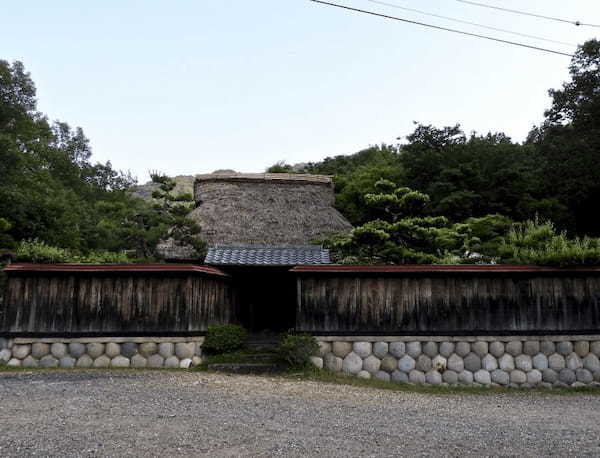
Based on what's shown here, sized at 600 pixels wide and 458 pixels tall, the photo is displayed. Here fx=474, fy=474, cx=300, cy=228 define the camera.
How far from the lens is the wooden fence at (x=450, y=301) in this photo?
449 inches

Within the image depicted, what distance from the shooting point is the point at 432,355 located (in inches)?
444

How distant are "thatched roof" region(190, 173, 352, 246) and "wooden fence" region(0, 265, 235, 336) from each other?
245 inches

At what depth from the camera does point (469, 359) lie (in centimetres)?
1122

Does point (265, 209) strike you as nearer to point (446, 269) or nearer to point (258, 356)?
point (258, 356)

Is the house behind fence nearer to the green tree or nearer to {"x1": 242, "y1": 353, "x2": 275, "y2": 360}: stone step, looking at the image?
{"x1": 242, "y1": 353, "x2": 275, "y2": 360}: stone step

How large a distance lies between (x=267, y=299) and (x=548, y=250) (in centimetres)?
897

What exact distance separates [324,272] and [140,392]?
514 centimetres

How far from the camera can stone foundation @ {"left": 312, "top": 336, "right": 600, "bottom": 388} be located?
11.1m

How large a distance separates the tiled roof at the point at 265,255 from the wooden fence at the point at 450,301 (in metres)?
3.30

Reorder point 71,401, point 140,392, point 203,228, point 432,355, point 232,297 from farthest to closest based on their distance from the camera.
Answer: point 203,228
point 232,297
point 432,355
point 140,392
point 71,401

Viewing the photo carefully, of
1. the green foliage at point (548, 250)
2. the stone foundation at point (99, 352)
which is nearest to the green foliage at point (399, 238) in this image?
the green foliage at point (548, 250)

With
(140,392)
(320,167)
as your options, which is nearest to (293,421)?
(140,392)

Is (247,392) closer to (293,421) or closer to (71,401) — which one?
(293,421)

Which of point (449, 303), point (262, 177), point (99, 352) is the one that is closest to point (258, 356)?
point (99, 352)
